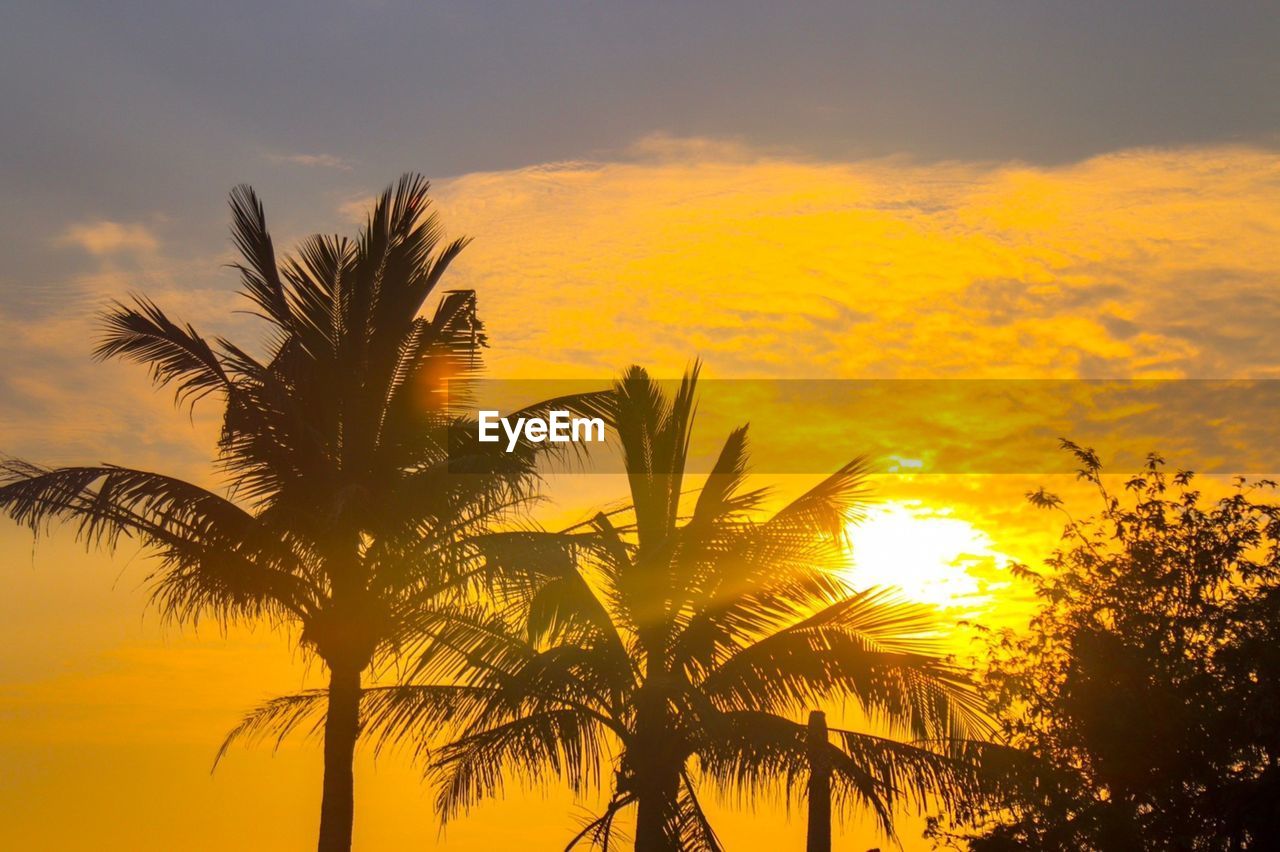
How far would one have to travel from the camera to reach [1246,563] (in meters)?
18.0

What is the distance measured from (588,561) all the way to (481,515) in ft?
4.90

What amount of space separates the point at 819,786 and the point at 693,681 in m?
2.98

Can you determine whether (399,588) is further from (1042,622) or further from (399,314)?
(1042,622)

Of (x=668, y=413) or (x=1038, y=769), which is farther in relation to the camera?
(x=668, y=413)

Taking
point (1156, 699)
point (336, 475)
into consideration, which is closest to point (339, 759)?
point (336, 475)

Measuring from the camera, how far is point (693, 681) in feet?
56.7

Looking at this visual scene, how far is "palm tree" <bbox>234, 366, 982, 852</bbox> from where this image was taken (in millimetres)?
15453

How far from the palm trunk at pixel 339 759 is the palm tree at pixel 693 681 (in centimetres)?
116

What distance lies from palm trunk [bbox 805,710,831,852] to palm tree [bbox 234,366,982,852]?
7 centimetres

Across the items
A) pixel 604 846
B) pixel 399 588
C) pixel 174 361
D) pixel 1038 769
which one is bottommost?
pixel 604 846

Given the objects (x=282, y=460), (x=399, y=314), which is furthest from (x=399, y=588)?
(x=399, y=314)

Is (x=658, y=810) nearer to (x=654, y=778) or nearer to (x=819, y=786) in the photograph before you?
(x=654, y=778)

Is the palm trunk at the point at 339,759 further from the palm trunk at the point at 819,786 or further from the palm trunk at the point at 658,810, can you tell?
the palm trunk at the point at 819,786

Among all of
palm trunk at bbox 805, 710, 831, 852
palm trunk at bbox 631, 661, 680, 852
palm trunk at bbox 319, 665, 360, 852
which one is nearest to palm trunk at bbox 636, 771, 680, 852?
palm trunk at bbox 631, 661, 680, 852
